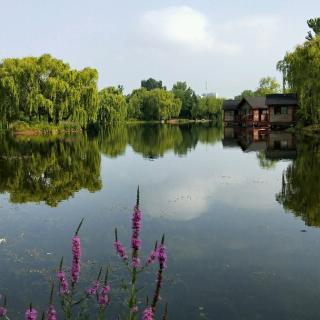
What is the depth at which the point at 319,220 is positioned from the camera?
14.8 meters

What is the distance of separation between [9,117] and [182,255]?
55.2 m

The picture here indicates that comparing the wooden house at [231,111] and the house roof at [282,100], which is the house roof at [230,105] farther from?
the house roof at [282,100]

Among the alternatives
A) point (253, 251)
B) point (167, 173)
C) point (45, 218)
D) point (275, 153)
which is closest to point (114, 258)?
point (253, 251)

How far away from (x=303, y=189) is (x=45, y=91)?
47.2 metres

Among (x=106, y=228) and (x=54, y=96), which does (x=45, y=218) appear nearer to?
Result: (x=106, y=228)

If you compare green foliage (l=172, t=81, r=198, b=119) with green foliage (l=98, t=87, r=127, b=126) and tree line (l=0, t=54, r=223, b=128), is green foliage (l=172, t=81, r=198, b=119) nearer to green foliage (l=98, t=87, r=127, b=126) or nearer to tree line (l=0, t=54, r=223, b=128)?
green foliage (l=98, t=87, r=127, b=126)

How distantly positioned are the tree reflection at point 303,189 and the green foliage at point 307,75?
2307 centimetres

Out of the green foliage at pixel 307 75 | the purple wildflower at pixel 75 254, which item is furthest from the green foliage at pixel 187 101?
the purple wildflower at pixel 75 254

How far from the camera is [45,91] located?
193 feet

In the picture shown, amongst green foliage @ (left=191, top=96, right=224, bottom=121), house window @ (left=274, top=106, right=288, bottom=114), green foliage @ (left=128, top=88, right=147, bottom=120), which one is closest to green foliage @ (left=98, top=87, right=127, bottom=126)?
green foliage @ (left=128, top=88, right=147, bottom=120)

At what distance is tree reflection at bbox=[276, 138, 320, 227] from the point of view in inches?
619

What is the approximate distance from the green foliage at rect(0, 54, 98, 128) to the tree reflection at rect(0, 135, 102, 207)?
69.0ft

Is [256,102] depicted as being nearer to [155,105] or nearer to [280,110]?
[280,110]

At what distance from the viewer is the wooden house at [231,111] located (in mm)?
87062
